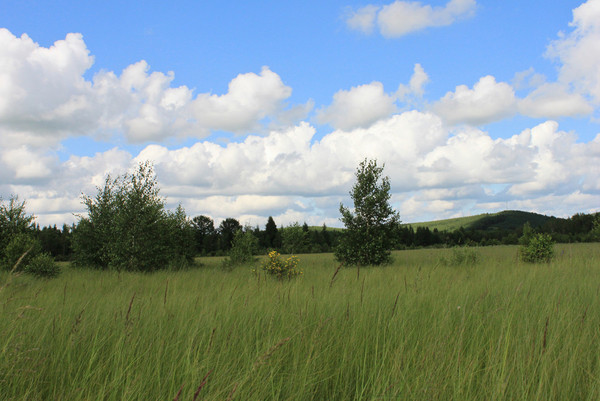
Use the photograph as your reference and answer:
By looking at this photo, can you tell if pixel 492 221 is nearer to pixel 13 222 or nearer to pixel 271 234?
pixel 271 234

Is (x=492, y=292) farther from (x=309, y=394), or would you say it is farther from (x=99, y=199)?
(x=99, y=199)

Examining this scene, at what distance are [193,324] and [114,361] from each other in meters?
0.89

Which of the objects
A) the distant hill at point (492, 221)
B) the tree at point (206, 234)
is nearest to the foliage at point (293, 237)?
the tree at point (206, 234)

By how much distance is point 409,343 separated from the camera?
127 inches

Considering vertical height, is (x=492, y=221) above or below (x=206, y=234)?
above

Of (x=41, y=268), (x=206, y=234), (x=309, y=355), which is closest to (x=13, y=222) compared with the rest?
(x=41, y=268)

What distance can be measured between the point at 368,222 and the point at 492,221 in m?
159

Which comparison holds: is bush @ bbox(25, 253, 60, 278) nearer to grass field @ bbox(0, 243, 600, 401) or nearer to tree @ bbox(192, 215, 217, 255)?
grass field @ bbox(0, 243, 600, 401)

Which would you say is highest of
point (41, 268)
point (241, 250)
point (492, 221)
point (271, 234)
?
point (492, 221)

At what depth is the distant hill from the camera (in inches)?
5867

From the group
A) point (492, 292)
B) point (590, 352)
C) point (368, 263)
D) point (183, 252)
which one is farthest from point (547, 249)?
point (183, 252)

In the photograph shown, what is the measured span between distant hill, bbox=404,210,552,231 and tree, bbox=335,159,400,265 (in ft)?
445

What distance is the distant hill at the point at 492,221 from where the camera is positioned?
149025 millimetres

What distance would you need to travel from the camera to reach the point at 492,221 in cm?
15775
